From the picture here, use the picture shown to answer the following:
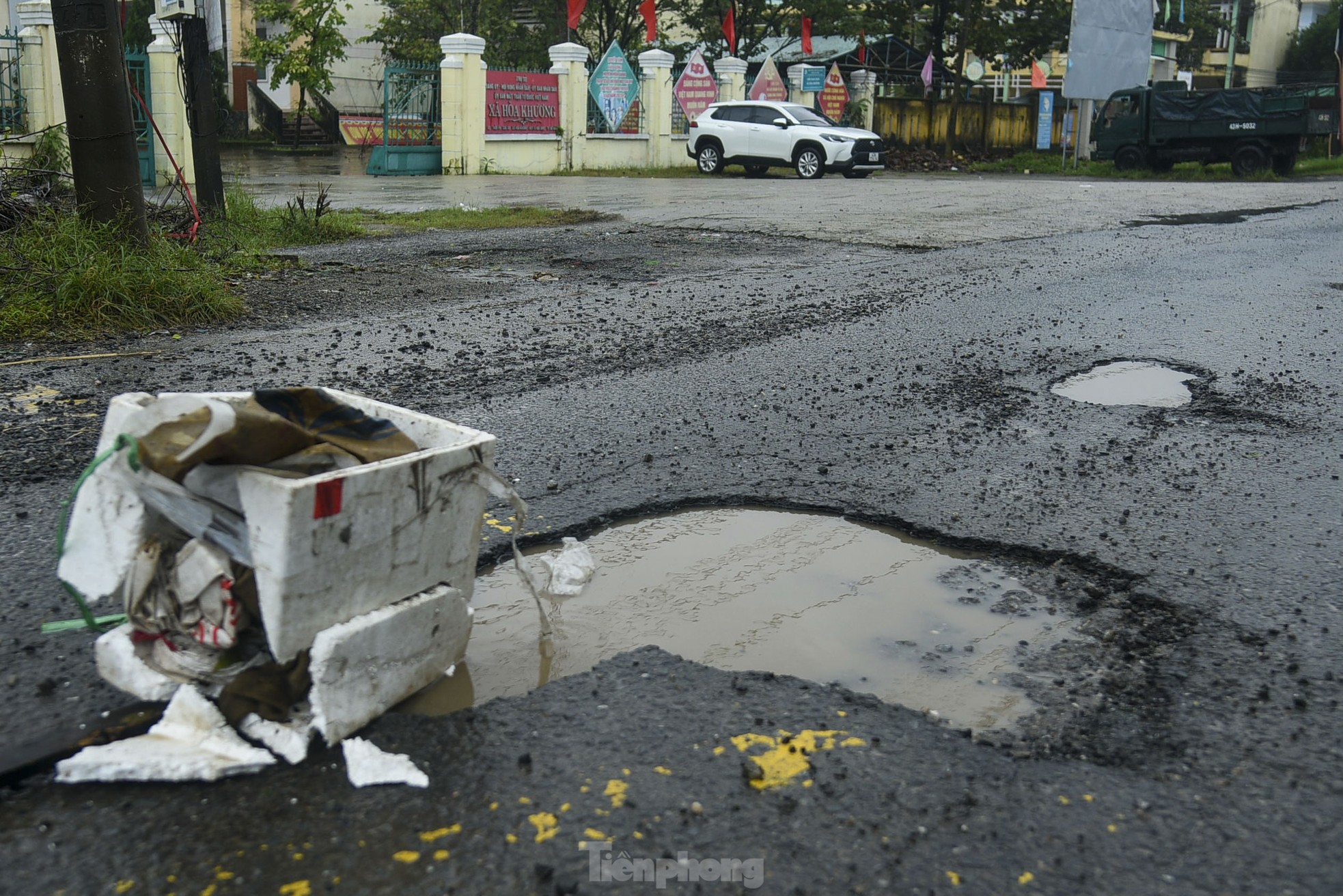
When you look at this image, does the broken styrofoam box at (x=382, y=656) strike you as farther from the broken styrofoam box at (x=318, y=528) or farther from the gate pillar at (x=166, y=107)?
the gate pillar at (x=166, y=107)

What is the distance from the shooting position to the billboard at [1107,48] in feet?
100

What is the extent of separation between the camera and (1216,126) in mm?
26422

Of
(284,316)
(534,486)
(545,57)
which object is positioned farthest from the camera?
(545,57)

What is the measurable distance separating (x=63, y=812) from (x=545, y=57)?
37405 millimetres

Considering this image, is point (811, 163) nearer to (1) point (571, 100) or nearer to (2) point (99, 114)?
(1) point (571, 100)

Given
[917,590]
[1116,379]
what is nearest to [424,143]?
[1116,379]

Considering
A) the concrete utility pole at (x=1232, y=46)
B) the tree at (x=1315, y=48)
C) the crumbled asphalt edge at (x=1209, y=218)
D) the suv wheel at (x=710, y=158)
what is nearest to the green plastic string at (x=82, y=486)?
the crumbled asphalt edge at (x=1209, y=218)

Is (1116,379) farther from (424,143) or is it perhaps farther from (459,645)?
(424,143)

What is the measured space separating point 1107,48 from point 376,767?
1319 inches

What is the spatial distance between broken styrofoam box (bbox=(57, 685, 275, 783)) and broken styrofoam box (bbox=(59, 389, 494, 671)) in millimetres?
187

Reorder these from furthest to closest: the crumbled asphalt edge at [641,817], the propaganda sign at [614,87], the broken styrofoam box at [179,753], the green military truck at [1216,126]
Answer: the propaganda sign at [614,87]
the green military truck at [1216,126]
the broken styrofoam box at [179,753]
the crumbled asphalt edge at [641,817]

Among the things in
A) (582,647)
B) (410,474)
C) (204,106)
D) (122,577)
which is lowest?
(582,647)

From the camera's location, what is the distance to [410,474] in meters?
2.36

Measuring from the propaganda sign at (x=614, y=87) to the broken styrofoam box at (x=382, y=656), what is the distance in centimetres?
2556
